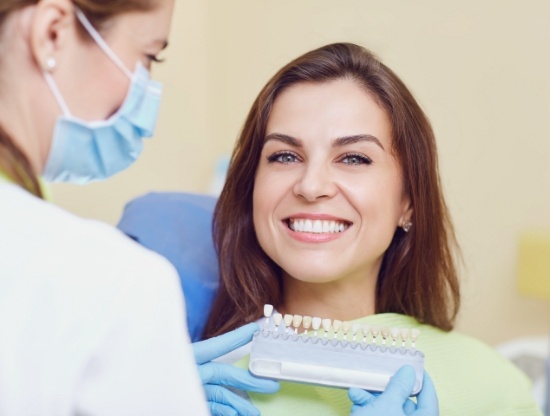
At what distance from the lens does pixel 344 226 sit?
1.27 metres

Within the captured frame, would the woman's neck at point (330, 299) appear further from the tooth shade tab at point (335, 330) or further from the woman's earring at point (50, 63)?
the woman's earring at point (50, 63)

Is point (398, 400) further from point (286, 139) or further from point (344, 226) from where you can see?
point (286, 139)

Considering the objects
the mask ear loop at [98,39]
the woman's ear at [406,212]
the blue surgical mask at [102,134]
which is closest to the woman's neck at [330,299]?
the woman's ear at [406,212]

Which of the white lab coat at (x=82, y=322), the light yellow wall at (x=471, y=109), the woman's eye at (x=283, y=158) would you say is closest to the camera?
the white lab coat at (x=82, y=322)

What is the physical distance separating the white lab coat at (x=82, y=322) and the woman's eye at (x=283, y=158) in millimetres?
599

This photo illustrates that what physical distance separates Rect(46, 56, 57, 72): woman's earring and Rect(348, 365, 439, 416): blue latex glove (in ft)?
2.08

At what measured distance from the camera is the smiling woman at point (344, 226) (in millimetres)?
1254

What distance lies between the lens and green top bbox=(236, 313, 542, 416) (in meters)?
1.21

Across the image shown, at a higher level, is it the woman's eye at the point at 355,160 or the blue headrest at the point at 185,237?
the woman's eye at the point at 355,160

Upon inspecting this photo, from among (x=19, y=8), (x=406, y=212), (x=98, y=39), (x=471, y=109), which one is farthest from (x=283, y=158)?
(x=471, y=109)

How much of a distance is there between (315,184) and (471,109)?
3.32ft

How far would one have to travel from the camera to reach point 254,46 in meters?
2.43

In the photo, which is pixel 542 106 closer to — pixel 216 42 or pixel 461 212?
pixel 461 212

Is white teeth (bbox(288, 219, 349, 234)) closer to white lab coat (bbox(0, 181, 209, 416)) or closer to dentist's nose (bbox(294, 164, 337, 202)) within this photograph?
dentist's nose (bbox(294, 164, 337, 202))
